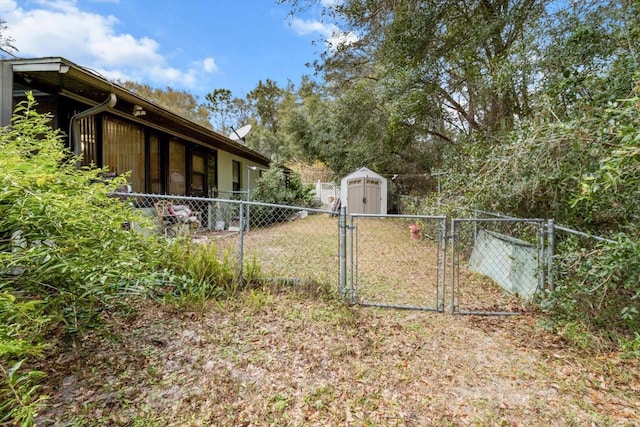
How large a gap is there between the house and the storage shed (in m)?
5.66

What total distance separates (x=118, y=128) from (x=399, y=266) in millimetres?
5635

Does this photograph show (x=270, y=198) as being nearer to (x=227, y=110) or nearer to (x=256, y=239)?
(x=256, y=239)

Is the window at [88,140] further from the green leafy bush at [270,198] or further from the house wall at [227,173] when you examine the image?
A: the green leafy bush at [270,198]

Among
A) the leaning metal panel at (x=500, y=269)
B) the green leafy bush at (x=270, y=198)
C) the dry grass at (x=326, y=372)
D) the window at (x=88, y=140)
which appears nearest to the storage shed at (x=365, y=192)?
the green leafy bush at (x=270, y=198)

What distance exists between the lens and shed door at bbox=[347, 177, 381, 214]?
13.4m

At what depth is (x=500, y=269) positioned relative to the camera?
178 inches

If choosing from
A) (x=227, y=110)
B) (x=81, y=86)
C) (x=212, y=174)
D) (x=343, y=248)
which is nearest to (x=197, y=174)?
(x=212, y=174)

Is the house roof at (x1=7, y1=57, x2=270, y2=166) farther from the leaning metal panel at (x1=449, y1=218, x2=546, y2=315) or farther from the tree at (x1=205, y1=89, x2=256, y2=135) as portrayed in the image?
the tree at (x1=205, y1=89, x2=256, y2=135)

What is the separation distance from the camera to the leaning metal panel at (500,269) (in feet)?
11.7

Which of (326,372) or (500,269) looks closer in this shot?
(326,372)

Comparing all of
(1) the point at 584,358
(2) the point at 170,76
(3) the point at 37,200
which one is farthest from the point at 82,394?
(2) the point at 170,76

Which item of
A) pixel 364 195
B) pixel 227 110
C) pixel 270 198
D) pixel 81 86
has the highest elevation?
pixel 227 110

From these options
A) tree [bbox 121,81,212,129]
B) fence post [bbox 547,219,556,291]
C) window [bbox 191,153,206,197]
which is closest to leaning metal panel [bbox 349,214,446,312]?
fence post [bbox 547,219,556,291]

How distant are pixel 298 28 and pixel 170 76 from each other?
2566 cm
